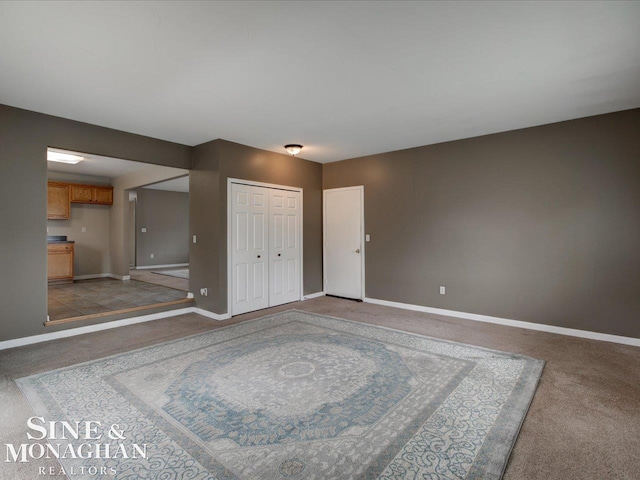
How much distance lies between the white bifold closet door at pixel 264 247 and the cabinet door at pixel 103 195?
537cm

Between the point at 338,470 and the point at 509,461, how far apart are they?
983 mm

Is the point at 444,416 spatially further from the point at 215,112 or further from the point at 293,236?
the point at 293,236

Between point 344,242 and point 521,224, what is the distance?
2.94m

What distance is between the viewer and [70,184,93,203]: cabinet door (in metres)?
7.86

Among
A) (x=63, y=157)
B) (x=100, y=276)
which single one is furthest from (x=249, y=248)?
(x=100, y=276)

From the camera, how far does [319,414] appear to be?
7.57ft

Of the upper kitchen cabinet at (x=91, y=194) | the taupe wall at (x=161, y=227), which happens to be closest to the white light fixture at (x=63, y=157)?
the upper kitchen cabinet at (x=91, y=194)

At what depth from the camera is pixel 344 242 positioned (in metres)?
6.26

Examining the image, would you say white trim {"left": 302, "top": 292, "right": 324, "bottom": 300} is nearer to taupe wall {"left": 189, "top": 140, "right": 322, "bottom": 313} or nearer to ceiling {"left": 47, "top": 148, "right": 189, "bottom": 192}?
taupe wall {"left": 189, "top": 140, "right": 322, "bottom": 313}

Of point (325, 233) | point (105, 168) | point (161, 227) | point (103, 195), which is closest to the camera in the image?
point (325, 233)

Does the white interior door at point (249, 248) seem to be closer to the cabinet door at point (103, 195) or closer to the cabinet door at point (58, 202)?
the cabinet door at point (103, 195)

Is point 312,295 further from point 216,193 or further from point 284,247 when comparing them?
point 216,193

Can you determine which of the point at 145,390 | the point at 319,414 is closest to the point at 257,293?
the point at 145,390

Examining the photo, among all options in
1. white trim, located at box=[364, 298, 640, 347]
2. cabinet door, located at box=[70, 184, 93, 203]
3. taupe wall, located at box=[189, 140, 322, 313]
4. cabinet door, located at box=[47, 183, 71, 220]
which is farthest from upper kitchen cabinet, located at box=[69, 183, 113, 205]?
white trim, located at box=[364, 298, 640, 347]
